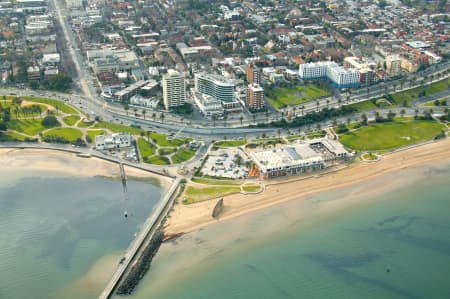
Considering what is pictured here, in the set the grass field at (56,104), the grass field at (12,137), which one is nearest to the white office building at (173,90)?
the grass field at (56,104)

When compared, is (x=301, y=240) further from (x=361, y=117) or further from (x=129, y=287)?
(x=361, y=117)

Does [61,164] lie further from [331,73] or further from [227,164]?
[331,73]

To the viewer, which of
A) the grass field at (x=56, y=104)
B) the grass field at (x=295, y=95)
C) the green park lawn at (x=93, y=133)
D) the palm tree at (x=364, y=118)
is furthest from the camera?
the grass field at (x=295, y=95)

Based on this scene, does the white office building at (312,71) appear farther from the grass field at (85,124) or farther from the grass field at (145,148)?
the grass field at (85,124)

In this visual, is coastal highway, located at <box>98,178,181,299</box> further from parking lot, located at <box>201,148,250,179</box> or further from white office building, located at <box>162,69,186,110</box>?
white office building, located at <box>162,69,186,110</box>

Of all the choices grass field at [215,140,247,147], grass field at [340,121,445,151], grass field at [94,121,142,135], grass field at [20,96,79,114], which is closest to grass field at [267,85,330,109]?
grass field at [340,121,445,151]

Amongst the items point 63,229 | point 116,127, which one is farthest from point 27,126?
point 63,229
